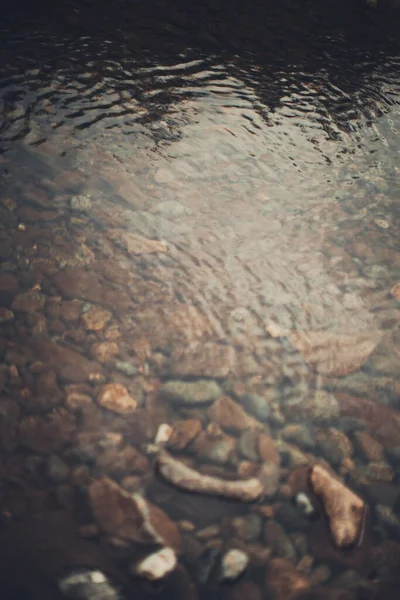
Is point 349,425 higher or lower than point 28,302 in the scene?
lower

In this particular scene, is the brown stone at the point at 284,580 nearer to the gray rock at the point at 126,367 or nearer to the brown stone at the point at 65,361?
the gray rock at the point at 126,367

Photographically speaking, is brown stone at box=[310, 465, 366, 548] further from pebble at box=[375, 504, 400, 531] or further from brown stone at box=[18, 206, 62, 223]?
brown stone at box=[18, 206, 62, 223]

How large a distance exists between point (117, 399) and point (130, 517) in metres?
0.65

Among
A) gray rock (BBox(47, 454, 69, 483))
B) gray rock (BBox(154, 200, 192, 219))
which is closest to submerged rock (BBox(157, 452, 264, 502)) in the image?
gray rock (BBox(47, 454, 69, 483))

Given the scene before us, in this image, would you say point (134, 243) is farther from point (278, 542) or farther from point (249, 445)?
point (278, 542)

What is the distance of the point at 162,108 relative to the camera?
15.2 ft

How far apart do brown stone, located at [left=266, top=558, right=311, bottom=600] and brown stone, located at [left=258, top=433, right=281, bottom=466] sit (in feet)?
1.57

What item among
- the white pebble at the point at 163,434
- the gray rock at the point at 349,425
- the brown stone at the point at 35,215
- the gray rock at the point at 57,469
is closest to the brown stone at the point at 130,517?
the gray rock at the point at 57,469

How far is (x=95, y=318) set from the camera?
2680 mm

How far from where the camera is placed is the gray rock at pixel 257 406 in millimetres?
2369

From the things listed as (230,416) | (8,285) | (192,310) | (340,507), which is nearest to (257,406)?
(230,416)

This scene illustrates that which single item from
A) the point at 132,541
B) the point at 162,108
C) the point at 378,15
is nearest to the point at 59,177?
the point at 162,108

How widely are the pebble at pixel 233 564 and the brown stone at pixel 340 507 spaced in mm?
471

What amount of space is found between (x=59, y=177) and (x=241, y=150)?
6.47ft
